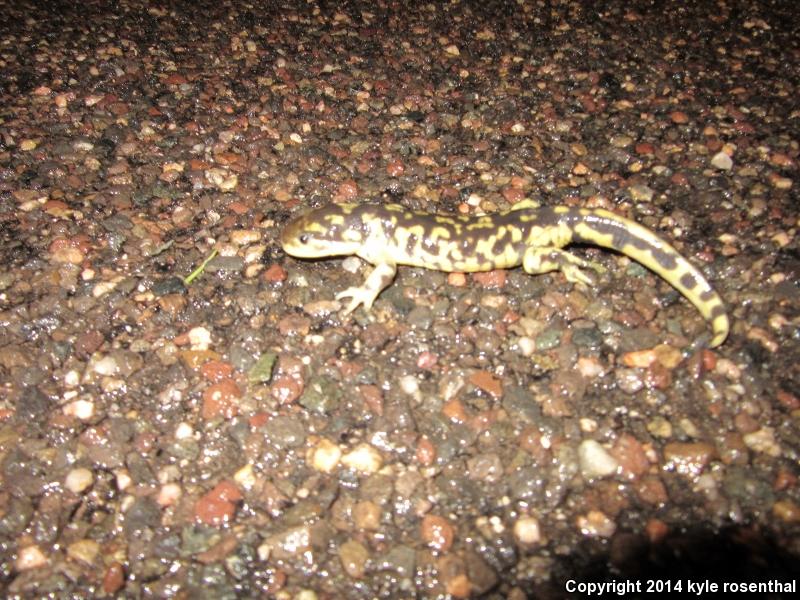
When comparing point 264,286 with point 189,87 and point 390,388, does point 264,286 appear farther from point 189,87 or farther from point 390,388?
point 189,87

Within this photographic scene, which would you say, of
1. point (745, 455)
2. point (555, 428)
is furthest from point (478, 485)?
point (745, 455)

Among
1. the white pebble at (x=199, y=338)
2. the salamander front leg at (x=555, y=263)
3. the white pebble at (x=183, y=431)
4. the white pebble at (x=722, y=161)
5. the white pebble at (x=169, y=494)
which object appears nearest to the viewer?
the white pebble at (x=169, y=494)

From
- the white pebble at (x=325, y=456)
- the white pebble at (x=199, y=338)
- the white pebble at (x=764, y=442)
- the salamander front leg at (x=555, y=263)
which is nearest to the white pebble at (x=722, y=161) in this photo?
the salamander front leg at (x=555, y=263)

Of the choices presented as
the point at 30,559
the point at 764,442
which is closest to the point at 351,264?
the point at 30,559

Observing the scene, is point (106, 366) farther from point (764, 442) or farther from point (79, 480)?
point (764, 442)

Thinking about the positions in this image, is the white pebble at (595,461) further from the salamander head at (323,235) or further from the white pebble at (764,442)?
the salamander head at (323,235)

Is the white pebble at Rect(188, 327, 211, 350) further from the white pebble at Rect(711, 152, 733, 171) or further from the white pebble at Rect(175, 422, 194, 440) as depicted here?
the white pebble at Rect(711, 152, 733, 171)
